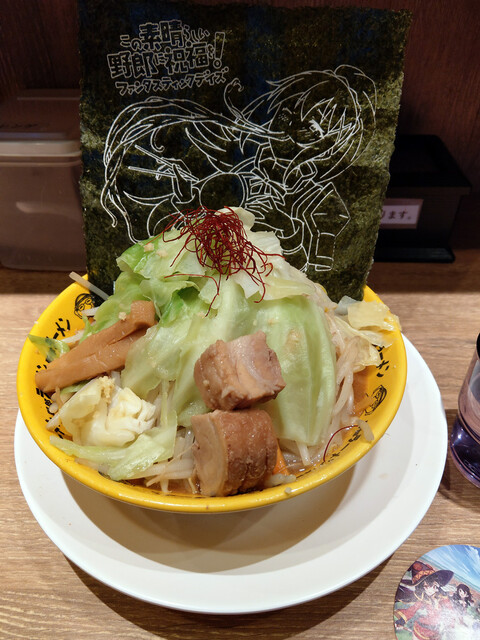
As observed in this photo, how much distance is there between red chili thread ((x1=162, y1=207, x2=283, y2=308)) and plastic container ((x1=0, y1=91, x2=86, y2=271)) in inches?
28.1

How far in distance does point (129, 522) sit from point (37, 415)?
0.38 meters

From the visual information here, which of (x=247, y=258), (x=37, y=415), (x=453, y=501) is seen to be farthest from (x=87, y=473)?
(x=453, y=501)

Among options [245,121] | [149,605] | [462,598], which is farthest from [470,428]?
[245,121]

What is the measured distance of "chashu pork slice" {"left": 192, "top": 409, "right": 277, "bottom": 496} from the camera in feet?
3.66

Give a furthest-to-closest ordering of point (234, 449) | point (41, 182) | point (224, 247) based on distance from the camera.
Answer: point (41, 182) < point (224, 247) < point (234, 449)

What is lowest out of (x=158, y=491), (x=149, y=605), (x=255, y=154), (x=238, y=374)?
(x=149, y=605)

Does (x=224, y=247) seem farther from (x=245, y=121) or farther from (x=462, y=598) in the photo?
(x=462, y=598)

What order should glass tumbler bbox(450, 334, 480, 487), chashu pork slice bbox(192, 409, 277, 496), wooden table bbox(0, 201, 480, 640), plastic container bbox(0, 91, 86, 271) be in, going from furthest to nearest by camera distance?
plastic container bbox(0, 91, 86, 271) → glass tumbler bbox(450, 334, 480, 487) → wooden table bbox(0, 201, 480, 640) → chashu pork slice bbox(192, 409, 277, 496)

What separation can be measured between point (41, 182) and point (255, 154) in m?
0.94

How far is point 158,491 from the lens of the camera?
1243 millimetres

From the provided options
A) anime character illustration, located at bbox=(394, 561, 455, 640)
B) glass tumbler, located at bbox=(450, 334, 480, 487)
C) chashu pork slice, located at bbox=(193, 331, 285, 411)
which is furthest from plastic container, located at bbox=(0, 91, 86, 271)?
anime character illustration, located at bbox=(394, 561, 455, 640)

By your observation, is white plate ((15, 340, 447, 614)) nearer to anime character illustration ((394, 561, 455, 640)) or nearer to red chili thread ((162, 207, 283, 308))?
anime character illustration ((394, 561, 455, 640))

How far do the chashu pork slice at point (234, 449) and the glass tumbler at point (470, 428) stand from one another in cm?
→ 71

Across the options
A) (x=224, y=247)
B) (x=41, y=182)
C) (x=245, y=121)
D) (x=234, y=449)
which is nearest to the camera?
(x=234, y=449)
